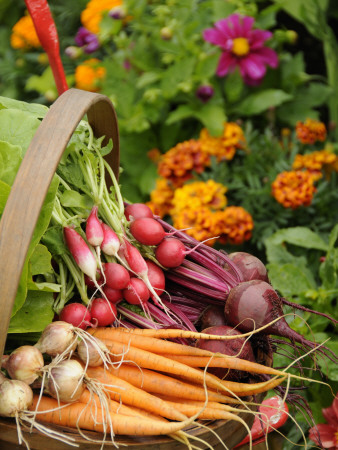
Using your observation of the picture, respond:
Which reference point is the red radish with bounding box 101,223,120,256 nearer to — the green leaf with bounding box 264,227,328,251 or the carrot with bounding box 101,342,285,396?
the carrot with bounding box 101,342,285,396

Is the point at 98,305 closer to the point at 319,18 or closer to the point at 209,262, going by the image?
the point at 209,262

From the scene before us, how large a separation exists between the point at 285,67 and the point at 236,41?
0.51 meters

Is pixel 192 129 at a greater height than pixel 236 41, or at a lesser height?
lesser

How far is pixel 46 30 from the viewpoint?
1.49 metres

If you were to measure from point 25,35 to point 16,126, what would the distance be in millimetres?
2146

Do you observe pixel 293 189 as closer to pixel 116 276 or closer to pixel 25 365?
pixel 116 276

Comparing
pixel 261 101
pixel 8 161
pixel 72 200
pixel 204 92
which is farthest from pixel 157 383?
pixel 261 101

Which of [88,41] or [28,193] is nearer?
[28,193]

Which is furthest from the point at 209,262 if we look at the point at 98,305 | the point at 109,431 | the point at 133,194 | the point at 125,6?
the point at 125,6

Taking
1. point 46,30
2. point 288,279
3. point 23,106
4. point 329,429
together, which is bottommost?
point 329,429

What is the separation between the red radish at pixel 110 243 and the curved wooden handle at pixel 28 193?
349mm

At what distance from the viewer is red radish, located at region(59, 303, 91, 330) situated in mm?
1191

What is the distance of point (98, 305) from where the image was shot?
49.2 inches

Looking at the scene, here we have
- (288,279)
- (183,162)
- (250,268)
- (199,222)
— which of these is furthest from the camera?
(183,162)
